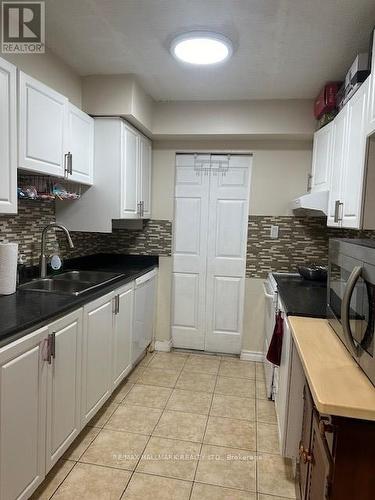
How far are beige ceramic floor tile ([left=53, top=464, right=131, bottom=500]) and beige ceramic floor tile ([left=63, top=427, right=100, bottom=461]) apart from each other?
0.10m

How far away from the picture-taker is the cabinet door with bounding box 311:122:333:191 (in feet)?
8.29

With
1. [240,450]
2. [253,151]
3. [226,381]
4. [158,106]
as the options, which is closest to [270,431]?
[240,450]

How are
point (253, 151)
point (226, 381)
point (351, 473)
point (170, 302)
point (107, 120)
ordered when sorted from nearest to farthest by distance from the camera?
point (351, 473), point (107, 120), point (226, 381), point (253, 151), point (170, 302)

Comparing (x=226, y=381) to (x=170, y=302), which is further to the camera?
(x=170, y=302)

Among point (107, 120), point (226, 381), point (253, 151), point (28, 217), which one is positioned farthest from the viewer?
point (253, 151)

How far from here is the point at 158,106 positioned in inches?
123

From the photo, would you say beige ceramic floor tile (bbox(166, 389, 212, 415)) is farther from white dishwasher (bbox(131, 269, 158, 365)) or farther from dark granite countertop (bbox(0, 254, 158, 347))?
dark granite countertop (bbox(0, 254, 158, 347))

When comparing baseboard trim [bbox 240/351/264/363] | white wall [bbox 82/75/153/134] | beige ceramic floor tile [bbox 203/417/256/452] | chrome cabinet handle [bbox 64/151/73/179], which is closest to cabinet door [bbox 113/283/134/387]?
beige ceramic floor tile [bbox 203/417/256/452]

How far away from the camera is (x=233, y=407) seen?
2.54 meters

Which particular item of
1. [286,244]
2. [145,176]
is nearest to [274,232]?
[286,244]

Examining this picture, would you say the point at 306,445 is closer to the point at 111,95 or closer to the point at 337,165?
the point at 337,165

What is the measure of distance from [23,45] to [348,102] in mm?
1930

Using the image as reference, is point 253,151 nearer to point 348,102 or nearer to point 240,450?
point 348,102

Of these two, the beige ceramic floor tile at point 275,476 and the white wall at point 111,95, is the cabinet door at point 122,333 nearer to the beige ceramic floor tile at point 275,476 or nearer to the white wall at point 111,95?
the beige ceramic floor tile at point 275,476
